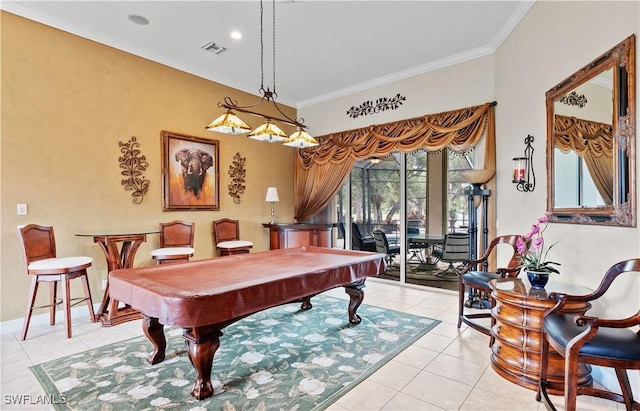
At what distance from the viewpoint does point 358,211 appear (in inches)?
244

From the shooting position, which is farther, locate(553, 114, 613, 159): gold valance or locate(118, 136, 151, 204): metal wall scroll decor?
locate(118, 136, 151, 204): metal wall scroll decor

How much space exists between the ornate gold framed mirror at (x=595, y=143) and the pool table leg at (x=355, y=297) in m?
1.95

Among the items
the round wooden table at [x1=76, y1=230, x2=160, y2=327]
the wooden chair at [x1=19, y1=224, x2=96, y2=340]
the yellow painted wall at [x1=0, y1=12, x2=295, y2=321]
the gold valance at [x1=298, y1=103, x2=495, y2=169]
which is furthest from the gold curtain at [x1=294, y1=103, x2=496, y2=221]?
the wooden chair at [x1=19, y1=224, x2=96, y2=340]

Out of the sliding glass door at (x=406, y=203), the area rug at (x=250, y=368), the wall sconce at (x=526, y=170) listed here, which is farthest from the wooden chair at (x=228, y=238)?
the wall sconce at (x=526, y=170)

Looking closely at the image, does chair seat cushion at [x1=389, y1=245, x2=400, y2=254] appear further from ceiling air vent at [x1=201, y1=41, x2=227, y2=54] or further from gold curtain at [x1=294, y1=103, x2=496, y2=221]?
ceiling air vent at [x1=201, y1=41, x2=227, y2=54]

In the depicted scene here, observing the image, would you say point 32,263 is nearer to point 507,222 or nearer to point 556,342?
point 556,342

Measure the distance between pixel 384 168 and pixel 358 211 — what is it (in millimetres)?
952

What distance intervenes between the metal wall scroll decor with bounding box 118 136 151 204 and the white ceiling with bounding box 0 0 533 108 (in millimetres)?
1270

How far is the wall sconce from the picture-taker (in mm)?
3348

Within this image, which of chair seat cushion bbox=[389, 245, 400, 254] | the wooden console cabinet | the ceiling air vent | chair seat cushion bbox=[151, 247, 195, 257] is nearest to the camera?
chair seat cushion bbox=[151, 247, 195, 257]

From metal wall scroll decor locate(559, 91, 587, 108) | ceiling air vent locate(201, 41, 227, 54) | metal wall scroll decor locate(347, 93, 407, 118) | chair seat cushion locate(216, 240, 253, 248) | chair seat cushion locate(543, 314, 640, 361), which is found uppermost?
ceiling air vent locate(201, 41, 227, 54)

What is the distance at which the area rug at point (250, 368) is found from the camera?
2182mm

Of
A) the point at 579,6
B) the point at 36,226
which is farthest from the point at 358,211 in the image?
the point at 36,226

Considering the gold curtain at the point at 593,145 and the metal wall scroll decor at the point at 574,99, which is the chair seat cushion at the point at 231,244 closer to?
the gold curtain at the point at 593,145
